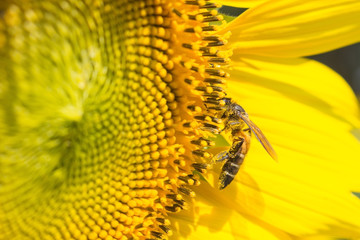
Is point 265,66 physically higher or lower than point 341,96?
higher

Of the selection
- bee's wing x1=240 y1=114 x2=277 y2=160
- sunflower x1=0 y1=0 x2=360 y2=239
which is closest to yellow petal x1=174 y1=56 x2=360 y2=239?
sunflower x1=0 y1=0 x2=360 y2=239

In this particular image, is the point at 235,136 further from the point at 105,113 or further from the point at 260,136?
the point at 105,113

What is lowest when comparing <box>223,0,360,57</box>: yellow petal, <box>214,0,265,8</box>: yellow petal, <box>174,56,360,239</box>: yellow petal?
<box>174,56,360,239</box>: yellow petal

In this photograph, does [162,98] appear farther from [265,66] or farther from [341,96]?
[341,96]

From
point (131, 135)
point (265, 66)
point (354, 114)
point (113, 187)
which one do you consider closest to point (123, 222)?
point (113, 187)

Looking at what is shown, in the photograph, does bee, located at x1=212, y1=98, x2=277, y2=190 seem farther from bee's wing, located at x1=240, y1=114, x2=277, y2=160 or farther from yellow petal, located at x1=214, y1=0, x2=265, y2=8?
yellow petal, located at x1=214, y1=0, x2=265, y2=8

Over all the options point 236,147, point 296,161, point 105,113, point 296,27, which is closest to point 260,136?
point 236,147
